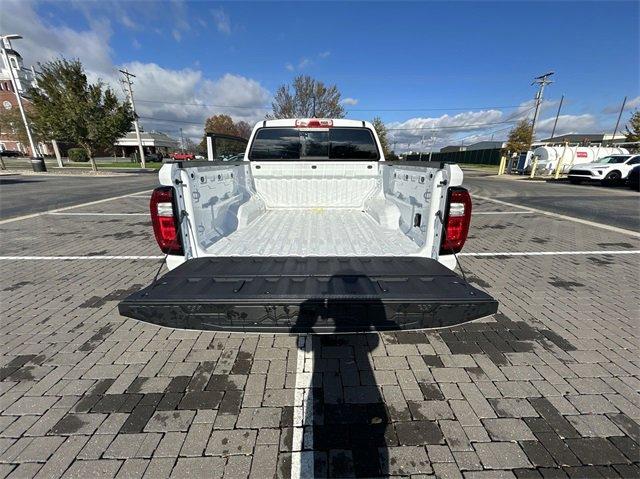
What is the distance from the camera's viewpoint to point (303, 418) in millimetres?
2107

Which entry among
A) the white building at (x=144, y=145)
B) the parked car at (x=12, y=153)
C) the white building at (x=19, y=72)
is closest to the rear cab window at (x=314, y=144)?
the white building at (x=19, y=72)

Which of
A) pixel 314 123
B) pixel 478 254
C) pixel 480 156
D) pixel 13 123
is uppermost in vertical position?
pixel 13 123

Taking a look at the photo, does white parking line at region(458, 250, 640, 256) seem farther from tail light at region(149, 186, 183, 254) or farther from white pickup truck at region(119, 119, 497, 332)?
tail light at region(149, 186, 183, 254)

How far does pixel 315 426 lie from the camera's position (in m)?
2.04

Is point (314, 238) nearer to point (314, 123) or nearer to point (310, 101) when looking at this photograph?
point (314, 123)

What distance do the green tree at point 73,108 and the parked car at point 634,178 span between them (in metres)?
33.6

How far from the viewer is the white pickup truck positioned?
1.97 m

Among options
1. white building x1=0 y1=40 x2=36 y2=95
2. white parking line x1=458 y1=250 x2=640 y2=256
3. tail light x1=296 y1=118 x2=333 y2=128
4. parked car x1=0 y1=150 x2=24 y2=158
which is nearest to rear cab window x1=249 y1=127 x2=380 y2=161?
tail light x1=296 y1=118 x2=333 y2=128

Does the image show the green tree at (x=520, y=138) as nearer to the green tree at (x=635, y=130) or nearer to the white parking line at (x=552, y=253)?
the green tree at (x=635, y=130)

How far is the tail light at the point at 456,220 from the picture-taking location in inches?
99.0

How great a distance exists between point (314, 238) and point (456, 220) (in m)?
1.49

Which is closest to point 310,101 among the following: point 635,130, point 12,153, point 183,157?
point 183,157

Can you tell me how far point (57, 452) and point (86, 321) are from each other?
6.01 feet

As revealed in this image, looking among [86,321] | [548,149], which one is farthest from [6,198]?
[548,149]
